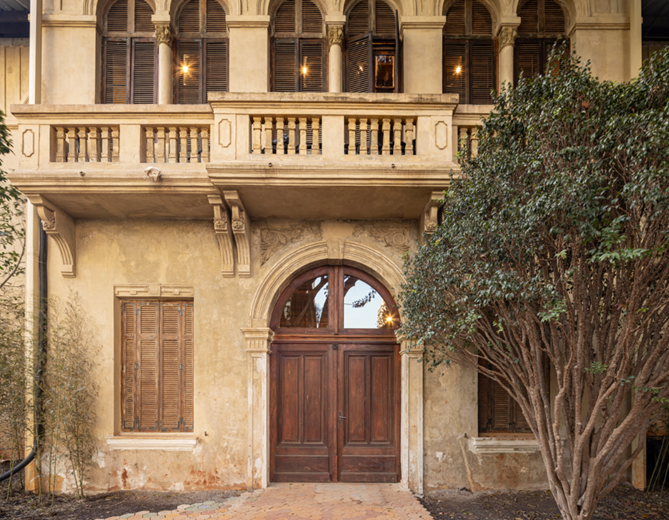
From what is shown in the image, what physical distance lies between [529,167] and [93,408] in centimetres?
682

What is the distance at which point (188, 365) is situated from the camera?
697 centimetres

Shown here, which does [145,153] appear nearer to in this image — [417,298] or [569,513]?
[417,298]

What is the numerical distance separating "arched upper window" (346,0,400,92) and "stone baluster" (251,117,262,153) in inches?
75.3

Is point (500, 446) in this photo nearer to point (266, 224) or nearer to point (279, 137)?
point (266, 224)

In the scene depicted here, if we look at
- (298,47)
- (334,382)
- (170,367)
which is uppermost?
(298,47)

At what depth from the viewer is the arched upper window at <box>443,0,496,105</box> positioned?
7.29m

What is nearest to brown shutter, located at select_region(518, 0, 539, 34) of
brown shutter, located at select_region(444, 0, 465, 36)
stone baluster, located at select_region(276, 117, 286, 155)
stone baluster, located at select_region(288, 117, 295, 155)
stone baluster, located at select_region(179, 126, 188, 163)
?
brown shutter, located at select_region(444, 0, 465, 36)

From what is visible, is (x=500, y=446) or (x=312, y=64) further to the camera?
(x=312, y=64)

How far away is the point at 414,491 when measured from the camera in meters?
6.55

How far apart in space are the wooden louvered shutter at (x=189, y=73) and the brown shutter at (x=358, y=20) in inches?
98.7

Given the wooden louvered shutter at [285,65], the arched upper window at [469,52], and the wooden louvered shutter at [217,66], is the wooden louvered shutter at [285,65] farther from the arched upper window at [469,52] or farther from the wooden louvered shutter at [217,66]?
the arched upper window at [469,52]

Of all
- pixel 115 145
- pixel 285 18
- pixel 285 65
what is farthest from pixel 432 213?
pixel 115 145

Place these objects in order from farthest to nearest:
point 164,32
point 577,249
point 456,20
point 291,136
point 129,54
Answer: point 456,20
point 129,54
point 164,32
point 291,136
point 577,249

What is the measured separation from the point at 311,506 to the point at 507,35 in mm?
7634
